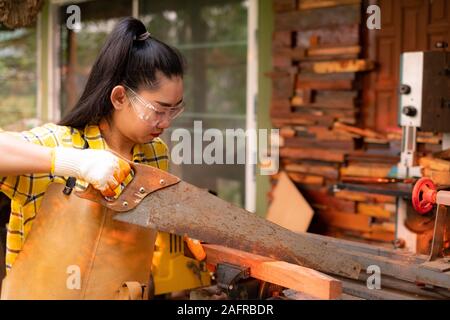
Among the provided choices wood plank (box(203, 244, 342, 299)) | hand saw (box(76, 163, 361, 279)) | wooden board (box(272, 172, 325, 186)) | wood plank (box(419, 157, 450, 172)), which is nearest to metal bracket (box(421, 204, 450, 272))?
hand saw (box(76, 163, 361, 279))

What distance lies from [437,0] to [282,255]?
3.12 meters

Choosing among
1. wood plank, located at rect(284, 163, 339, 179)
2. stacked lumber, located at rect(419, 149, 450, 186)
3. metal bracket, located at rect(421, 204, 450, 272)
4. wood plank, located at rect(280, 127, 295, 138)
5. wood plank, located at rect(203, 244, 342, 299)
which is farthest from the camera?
wood plank, located at rect(280, 127, 295, 138)

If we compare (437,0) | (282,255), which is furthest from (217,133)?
(282,255)

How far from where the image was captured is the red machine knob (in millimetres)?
2555

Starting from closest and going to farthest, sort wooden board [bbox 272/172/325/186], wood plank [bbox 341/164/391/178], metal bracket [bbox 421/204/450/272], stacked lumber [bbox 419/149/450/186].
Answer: metal bracket [bbox 421/204/450/272]
stacked lumber [bbox 419/149/450/186]
wood plank [bbox 341/164/391/178]
wooden board [bbox 272/172/325/186]

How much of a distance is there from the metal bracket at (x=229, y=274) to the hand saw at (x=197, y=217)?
139mm

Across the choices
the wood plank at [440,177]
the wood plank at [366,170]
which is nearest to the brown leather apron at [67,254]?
the wood plank at [440,177]

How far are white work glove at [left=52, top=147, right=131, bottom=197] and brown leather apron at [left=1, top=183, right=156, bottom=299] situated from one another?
0.20 meters

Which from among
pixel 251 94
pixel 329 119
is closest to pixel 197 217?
pixel 329 119

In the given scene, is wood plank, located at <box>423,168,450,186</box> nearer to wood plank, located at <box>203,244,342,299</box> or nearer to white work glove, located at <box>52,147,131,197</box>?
wood plank, located at <box>203,244,342,299</box>

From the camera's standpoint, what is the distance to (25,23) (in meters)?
2.97

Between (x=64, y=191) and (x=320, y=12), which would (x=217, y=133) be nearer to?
(x=320, y=12)

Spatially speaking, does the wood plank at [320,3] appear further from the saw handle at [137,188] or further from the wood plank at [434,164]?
the saw handle at [137,188]

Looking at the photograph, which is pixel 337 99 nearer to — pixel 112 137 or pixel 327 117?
pixel 327 117
